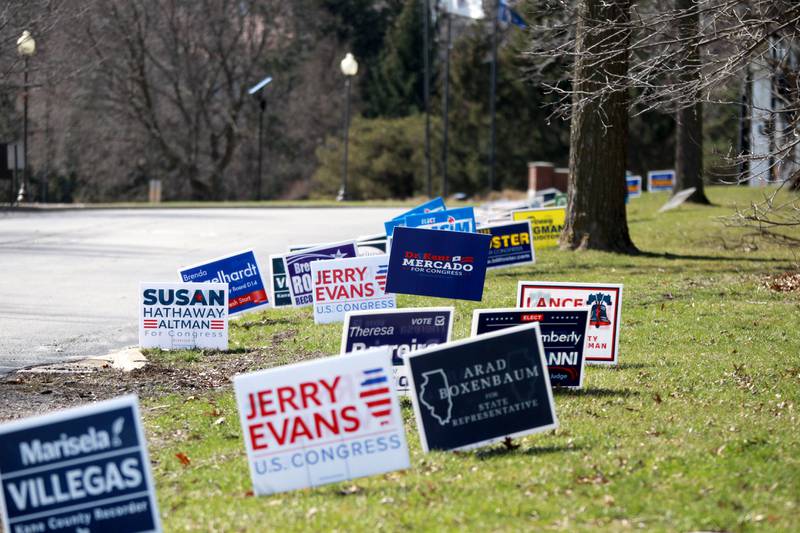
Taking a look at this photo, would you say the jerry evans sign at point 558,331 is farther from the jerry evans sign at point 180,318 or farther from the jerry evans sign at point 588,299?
the jerry evans sign at point 180,318

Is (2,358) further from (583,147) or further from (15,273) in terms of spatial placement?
(583,147)

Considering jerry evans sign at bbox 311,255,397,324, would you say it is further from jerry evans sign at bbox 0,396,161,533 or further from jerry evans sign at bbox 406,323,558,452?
jerry evans sign at bbox 0,396,161,533

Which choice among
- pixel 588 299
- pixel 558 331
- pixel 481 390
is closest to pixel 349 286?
pixel 588 299

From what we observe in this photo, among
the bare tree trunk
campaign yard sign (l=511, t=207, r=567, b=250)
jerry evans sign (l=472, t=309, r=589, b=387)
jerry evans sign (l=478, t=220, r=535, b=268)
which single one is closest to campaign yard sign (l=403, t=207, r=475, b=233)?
jerry evans sign (l=478, t=220, r=535, b=268)

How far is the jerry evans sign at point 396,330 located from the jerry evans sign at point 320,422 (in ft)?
6.16

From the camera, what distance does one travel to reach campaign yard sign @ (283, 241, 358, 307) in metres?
13.7

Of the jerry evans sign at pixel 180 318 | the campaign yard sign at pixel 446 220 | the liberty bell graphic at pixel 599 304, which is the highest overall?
the campaign yard sign at pixel 446 220

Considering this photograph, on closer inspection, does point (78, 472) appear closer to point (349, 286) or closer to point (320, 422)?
point (320, 422)

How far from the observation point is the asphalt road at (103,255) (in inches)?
522

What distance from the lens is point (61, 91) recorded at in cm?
5209

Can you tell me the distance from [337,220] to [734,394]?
23.8m

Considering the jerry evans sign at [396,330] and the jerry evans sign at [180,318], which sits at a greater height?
the jerry evans sign at [396,330]

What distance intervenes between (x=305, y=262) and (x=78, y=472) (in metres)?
8.41

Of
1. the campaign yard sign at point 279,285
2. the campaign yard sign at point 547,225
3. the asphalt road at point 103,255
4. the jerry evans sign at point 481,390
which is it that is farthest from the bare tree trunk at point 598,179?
the jerry evans sign at point 481,390
